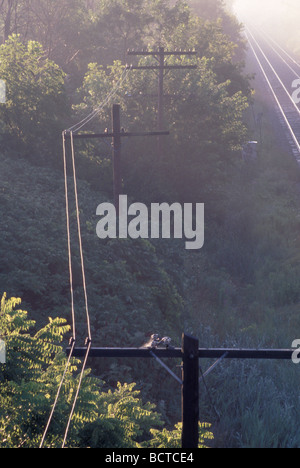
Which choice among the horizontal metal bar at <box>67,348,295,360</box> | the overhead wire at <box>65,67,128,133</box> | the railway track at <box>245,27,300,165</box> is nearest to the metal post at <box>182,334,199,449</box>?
the horizontal metal bar at <box>67,348,295,360</box>

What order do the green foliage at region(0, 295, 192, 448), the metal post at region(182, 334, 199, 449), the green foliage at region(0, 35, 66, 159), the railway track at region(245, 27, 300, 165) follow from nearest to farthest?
the metal post at region(182, 334, 199, 449) < the green foliage at region(0, 295, 192, 448) < the green foliage at region(0, 35, 66, 159) < the railway track at region(245, 27, 300, 165)

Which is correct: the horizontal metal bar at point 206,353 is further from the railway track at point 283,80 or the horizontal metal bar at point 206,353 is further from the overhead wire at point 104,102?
the railway track at point 283,80

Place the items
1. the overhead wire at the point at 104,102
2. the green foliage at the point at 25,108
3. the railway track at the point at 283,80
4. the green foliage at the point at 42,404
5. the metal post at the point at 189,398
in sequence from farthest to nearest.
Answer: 1. the railway track at the point at 283,80
2. the overhead wire at the point at 104,102
3. the green foliage at the point at 25,108
4. the green foliage at the point at 42,404
5. the metal post at the point at 189,398

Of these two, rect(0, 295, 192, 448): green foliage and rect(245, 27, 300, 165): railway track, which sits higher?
rect(245, 27, 300, 165): railway track

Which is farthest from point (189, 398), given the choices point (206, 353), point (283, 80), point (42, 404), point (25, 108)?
point (283, 80)

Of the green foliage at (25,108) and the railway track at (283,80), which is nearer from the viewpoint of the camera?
the green foliage at (25,108)

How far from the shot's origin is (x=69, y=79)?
123 feet

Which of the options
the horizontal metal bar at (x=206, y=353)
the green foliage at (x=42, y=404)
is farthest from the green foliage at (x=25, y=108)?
the horizontal metal bar at (x=206, y=353)

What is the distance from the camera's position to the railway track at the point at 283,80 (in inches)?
1354

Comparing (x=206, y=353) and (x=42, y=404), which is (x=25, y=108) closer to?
(x=42, y=404)

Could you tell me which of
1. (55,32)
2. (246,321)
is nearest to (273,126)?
(55,32)

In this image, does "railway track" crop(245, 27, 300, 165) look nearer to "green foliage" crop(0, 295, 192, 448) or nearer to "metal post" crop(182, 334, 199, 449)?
"green foliage" crop(0, 295, 192, 448)

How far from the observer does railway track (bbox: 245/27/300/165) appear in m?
34.4

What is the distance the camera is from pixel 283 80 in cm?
4900
